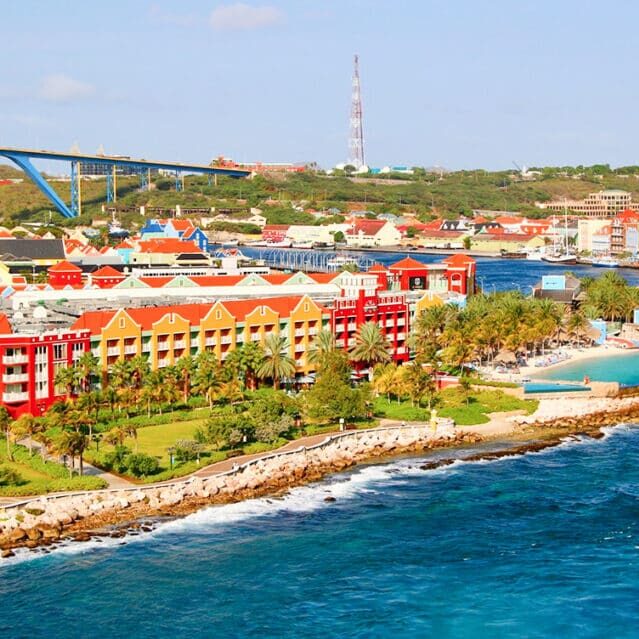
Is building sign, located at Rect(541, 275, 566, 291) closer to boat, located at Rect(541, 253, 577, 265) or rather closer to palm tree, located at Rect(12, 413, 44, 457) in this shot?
palm tree, located at Rect(12, 413, 44, 457)

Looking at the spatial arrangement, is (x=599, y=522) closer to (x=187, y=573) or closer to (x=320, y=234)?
(x=187, y=573)

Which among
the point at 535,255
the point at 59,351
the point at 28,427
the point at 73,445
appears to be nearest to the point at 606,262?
the point at 535,255

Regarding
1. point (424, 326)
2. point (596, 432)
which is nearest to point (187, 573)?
point (596, 432)

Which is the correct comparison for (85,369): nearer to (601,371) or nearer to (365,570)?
(365,570)

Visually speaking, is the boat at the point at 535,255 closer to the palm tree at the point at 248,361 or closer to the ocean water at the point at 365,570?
the palm tree at the point at 248,361

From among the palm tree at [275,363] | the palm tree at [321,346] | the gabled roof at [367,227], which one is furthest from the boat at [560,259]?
the palm tree at [275,363]

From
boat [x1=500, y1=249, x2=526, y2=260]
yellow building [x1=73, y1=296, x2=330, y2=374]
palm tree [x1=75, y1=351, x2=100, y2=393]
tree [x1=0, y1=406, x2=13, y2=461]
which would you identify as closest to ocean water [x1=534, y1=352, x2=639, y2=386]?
yellow building [x1=73, y1=296, x2=330, y2=374]
